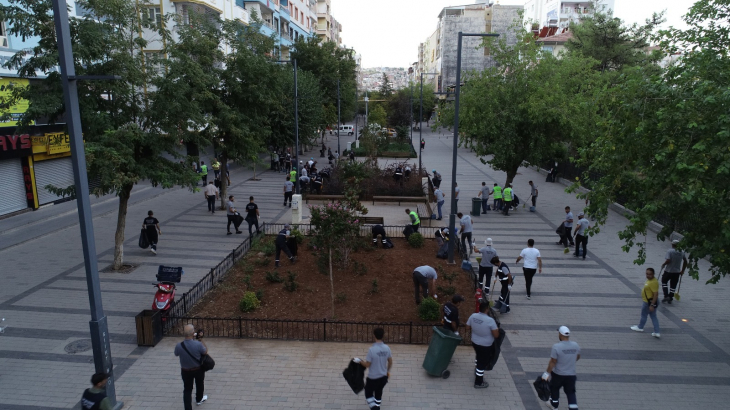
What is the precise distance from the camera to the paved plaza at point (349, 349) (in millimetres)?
7754

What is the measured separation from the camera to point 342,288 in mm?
12359

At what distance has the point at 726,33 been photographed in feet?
29.3

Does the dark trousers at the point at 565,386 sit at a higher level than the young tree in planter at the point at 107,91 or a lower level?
lower

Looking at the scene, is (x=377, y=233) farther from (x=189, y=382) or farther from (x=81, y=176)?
(x=81, y=176)

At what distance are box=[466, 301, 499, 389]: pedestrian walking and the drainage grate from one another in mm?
7027

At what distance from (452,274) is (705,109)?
686cm

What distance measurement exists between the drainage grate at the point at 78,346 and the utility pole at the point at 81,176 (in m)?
2.29

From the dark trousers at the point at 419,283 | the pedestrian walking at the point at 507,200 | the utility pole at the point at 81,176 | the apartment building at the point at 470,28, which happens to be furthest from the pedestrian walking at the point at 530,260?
the apartment building at the point at 470,28

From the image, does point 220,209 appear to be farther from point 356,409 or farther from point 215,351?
point 356,409

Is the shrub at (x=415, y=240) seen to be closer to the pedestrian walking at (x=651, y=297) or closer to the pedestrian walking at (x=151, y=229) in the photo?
the pedestrian walking at (x=651, y=297)

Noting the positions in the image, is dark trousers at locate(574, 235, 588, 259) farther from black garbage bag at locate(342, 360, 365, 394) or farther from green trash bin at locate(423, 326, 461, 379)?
black garbage bag at locate(342, 360, 365, 394)

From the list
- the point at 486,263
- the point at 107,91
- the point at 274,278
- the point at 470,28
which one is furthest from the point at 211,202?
the point at 470,28

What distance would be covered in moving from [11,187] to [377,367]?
64.1ft

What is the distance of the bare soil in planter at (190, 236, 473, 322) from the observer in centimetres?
1088
